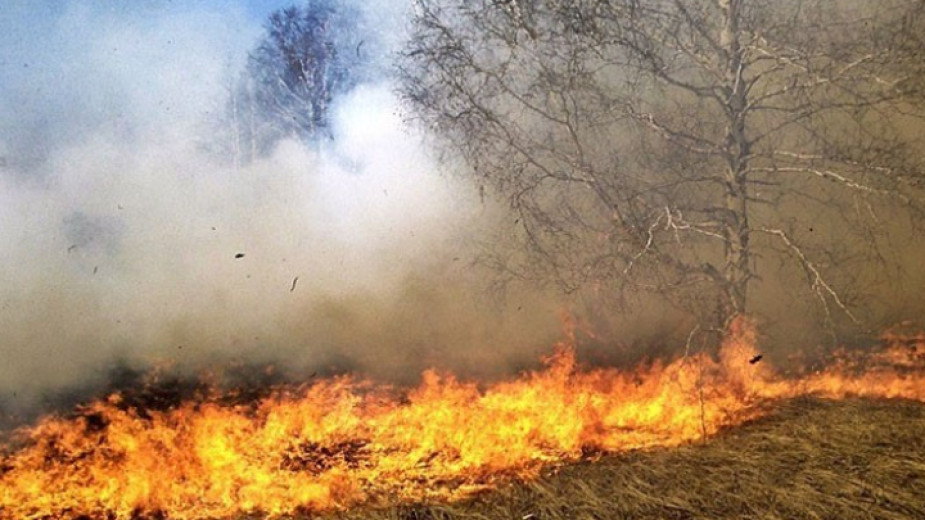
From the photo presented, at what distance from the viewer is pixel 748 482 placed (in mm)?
4570

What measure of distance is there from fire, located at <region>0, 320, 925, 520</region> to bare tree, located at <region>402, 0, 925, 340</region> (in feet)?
2.81

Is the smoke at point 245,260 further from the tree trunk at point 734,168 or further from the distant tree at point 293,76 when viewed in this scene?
the distant tree at point 293,76

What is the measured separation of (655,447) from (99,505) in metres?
Answer: 3.88

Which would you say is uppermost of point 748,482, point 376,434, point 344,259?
point 344,259

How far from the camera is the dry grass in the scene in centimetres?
422

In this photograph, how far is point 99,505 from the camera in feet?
15.2

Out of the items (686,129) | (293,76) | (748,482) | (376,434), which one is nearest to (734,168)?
(686,129)

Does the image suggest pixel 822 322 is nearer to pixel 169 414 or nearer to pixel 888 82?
pixel 888 82

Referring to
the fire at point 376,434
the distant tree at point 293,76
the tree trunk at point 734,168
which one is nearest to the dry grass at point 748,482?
the fire at point 376,434

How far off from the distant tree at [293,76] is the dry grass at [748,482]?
10643 mm

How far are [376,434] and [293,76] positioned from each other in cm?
1457

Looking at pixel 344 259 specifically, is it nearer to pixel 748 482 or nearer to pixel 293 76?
pixel 748 482

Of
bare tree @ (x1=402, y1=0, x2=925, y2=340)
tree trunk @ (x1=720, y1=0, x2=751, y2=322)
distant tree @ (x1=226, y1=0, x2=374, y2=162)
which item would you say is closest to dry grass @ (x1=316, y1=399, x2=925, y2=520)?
bare tree @ (x1=402, y1=0, x2=925, y2=340)

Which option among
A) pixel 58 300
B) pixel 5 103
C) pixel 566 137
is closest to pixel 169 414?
pixel 58 300
